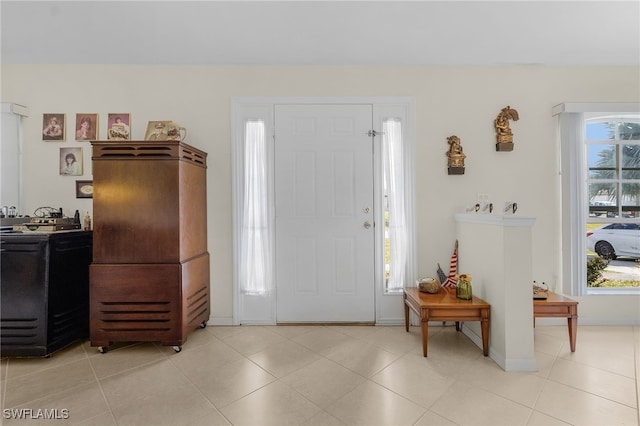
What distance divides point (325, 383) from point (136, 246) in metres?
1.87

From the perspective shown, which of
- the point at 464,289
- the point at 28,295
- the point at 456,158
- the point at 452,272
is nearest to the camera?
the point at 28,295

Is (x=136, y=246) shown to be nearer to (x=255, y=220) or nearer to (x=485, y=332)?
(x=255, y=220)

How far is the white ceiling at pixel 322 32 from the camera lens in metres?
2.16

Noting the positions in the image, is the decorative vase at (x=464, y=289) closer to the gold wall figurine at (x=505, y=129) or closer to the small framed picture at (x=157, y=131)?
the gold wall figurine at (x=505, y=129)

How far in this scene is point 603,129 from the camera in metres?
3.03

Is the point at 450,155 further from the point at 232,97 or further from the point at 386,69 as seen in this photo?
the point at 232,97

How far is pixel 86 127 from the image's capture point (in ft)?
9.72

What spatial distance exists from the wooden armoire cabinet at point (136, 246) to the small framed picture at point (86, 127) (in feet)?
2.73

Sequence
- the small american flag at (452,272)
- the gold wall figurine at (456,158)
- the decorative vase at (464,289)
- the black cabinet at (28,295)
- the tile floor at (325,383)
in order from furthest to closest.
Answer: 1. the gold wall figurine at (456,158)
2. the small american flag at (452,272)
3. the decorative vase at (464,289)
4. the black cabinet at (28,295)
5. the tile floor at (325,383)

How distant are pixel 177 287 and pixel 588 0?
12.7 ft

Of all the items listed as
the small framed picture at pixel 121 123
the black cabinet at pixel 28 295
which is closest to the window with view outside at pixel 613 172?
the small framed picture at pixel 121 123

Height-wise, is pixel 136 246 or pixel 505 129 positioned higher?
pixel 505 129

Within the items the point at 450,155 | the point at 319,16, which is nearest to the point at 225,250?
the point at 319,16

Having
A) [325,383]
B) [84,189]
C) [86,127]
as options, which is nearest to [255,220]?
[325,383]
